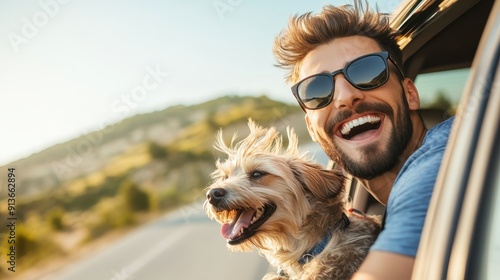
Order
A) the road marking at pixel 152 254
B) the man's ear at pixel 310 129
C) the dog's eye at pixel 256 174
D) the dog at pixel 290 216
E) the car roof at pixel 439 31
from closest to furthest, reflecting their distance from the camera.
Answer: the car roof at pixel 439 31
the dog at pixel 290 216
the man's ear at pixel 310 129
the dog's eye at pixel 256 174
the road marking at pixel 152 254

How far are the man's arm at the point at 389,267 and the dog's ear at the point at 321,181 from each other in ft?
5.26

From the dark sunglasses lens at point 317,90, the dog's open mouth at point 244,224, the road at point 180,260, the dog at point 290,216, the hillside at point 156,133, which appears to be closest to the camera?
the dark sunglasses lens at point 317,90

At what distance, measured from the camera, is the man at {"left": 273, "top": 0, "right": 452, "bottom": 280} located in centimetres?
308

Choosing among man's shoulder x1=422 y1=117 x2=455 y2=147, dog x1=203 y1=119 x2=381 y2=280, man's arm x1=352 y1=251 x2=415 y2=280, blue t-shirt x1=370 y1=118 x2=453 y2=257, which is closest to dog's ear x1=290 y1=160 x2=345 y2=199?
dog x1=203 y1=119 x2=381 y2=280

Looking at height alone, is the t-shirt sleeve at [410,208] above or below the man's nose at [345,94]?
below

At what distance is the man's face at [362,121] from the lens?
3072mm

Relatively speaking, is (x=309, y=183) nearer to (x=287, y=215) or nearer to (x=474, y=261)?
(x=287, y=215)

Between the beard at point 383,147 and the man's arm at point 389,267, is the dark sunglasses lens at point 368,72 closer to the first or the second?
the beard at point 383,147

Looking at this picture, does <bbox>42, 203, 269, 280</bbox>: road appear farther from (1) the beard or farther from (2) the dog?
(1) the beard

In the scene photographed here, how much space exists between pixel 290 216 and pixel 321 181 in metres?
0.29

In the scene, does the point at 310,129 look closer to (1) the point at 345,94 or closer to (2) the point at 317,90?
(2) the point at 317,90

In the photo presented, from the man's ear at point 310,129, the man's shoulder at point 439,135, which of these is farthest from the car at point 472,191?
the man's ear at point 310,129

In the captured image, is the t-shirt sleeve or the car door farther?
the t-shirt sleeve

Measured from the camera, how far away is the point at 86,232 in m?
26.3
